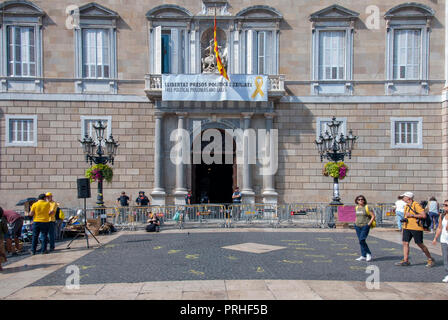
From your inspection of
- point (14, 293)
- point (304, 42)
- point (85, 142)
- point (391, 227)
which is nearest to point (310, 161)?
point (391, 227)

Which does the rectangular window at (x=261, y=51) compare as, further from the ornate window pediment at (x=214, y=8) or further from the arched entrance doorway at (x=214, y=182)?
the arched entrance doorway at (x=214, y=182)

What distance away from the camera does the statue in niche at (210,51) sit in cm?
2103

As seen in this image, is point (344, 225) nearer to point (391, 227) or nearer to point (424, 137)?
point (391, 227)

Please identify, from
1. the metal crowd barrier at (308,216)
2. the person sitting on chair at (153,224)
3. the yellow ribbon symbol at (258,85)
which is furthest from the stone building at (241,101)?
the person sitting on chair at (153,224)

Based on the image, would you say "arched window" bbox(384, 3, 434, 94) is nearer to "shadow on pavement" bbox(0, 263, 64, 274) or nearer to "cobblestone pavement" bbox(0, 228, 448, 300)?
"cobblestone pavement" bbox(0, 228, 448, 300)

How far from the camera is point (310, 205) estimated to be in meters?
17.3

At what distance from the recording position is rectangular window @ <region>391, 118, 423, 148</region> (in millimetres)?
20656

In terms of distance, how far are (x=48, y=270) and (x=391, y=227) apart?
15.2 metres

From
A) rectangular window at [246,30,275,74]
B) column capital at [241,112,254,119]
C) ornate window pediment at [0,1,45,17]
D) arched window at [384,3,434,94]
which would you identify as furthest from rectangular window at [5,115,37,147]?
arched window at [384,3,434,94]

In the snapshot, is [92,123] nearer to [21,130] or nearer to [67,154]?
[67,154]

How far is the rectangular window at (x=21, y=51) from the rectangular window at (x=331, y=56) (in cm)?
1735

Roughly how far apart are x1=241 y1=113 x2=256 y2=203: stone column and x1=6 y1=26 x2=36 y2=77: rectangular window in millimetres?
13062

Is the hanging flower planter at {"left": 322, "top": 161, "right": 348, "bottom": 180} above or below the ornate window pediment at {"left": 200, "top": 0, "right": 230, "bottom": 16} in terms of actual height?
below

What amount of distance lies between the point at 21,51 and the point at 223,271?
19.3 meters
